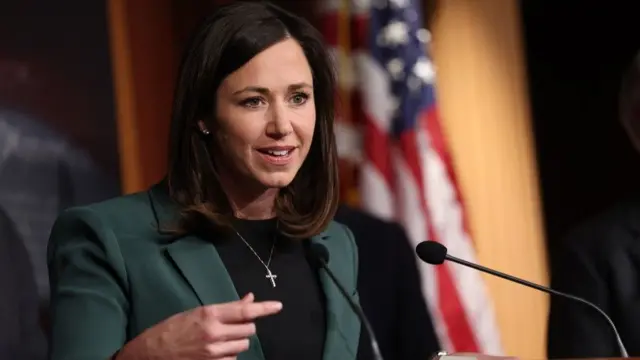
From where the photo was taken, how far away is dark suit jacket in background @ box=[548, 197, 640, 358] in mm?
2197

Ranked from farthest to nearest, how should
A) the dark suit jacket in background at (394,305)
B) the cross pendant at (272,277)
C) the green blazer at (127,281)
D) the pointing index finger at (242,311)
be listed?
the dark suit jacket in background at (394,305) < the cross pendant at (272,277) < the green blazer at (127,281) < the pointing index finger at (242,311)

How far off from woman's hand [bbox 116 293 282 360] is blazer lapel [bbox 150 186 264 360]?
0.24 metres

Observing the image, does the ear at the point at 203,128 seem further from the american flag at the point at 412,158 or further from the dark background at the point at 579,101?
the dark background at the point at 579,101

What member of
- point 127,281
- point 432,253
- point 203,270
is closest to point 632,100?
point 432,253

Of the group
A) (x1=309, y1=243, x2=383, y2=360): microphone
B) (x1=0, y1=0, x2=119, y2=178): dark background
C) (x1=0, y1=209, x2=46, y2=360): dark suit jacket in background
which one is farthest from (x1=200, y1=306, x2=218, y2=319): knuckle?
(x1=0, y1=0, x2=119, y2=178): dark background

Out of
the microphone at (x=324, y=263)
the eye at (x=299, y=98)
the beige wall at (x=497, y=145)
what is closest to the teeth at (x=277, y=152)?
the eye at (x=299, y=98)

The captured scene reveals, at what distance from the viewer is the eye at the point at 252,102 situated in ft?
6.00

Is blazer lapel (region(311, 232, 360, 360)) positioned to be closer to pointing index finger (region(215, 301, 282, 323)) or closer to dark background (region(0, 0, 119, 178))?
pointing index finger (region(215, 301, 282, 323))

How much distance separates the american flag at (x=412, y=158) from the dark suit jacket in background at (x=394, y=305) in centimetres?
69

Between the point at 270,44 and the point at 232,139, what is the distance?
7.5 inches

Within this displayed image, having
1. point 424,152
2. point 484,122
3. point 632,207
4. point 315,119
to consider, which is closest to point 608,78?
point 484,122

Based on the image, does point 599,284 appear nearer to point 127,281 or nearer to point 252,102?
point 252,102

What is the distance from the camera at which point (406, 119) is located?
9.34ft

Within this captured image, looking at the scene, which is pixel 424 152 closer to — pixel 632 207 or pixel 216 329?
pixel 632 207
